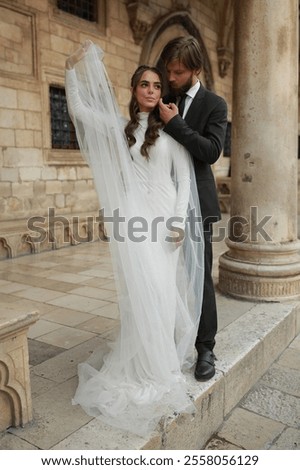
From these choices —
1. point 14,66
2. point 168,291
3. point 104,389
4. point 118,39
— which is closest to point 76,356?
point 104,389

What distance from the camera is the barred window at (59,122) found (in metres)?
6.65

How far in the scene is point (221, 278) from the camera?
3539mm

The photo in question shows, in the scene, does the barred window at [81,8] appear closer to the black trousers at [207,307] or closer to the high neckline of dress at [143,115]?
the high neckline of dress at [143,115]

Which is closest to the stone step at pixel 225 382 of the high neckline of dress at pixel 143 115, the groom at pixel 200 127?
the groom at pixel 200 127

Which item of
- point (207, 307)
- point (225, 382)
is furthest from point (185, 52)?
point (225, 382)

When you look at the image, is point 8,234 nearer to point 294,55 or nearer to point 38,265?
point 38,265

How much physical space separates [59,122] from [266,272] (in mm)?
4697

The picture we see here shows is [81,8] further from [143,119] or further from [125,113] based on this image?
[143,119]

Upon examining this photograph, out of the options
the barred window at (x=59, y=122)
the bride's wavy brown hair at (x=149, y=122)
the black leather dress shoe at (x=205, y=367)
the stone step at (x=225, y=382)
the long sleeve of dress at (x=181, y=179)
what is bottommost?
the stone step at (x=225, y=382)

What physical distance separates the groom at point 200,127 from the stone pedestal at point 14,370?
82 centimetres

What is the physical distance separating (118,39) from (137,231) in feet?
21.7

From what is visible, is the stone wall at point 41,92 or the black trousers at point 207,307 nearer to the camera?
the black trousers at point 207,307

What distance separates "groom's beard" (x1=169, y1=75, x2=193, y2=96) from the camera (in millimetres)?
2000

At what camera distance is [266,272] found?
10.7 ft
